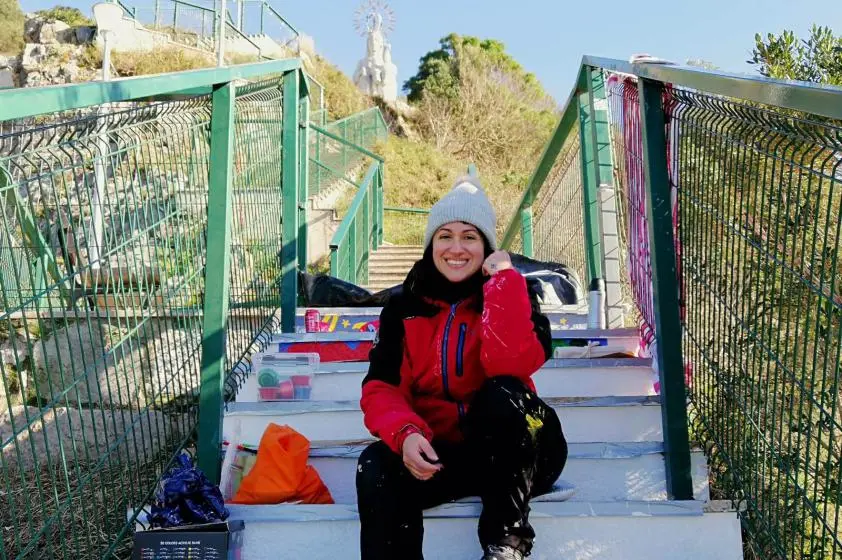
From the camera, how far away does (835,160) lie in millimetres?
1654

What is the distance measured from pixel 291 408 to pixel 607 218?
2.02 meters

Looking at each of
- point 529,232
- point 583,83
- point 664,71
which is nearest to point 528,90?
point 529,232

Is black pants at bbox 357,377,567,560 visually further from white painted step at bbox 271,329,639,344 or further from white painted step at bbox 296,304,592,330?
white painted step at bbox 296,304,592,330

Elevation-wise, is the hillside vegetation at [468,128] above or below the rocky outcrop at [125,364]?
above

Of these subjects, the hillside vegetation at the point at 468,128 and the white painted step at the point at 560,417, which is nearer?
the white painted step at the point at 560,417

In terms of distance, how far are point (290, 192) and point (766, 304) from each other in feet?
9.84

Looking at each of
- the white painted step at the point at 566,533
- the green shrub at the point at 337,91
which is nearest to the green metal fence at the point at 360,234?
the white painted step at the point at 566,533

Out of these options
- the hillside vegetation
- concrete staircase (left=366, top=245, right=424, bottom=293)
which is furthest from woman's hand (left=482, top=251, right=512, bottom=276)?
the hillside vegetation

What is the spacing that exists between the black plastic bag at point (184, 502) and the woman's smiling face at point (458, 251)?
0.93 meters

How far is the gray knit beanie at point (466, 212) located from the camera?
8.86 ft

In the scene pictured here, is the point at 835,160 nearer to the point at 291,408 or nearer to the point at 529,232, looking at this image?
the point at 291,408

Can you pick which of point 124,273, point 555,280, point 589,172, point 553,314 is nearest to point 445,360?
point 124,273

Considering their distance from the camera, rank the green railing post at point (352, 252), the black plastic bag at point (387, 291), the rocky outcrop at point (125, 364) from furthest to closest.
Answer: the green railing post at point (352, 252), the black plastic bag at point (387, 291), the rocky outcrop at point (125, 364)

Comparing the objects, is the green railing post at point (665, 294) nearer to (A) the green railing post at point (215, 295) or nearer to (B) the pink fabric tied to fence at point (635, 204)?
(B) the pink fabric tied to fence at point (635, 204)
